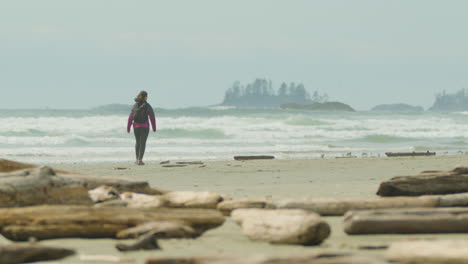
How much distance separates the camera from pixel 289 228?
425cm

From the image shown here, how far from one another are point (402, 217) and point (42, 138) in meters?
26.3

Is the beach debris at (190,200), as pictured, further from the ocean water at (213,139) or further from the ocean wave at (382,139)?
the ocean wave at (382,139)

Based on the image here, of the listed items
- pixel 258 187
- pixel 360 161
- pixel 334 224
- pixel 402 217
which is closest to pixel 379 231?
pixel 402 217

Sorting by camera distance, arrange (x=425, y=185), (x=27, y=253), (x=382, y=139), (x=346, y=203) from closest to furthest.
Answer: (x=27, y=253)
(x=346, y=203)
(x=425, y=185)
(x=382, y=139)

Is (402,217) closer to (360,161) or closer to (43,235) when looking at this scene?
(43,235)

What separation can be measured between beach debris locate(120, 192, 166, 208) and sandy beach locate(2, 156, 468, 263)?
583 millimetres

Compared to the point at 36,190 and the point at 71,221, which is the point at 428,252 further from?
the point at 36,190

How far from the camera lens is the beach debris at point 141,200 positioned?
5.49m

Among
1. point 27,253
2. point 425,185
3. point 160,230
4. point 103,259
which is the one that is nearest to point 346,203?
point 425,185

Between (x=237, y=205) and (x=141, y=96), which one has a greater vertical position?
(x=141, y=96)

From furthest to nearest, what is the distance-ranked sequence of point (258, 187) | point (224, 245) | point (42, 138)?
point (42, 138) < point (258, 187) < point (224, 245)

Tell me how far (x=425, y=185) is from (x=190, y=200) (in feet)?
7.03

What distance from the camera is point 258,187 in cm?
936

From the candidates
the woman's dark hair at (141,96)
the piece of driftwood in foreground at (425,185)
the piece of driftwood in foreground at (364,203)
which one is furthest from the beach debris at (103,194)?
the woman's dark hair at (141,96)
